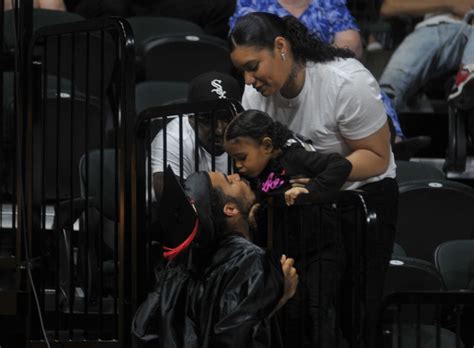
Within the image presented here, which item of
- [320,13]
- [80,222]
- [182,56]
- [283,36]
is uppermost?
[283,36]

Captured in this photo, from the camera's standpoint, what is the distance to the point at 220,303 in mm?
3857

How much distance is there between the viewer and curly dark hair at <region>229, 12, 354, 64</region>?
4586 mm

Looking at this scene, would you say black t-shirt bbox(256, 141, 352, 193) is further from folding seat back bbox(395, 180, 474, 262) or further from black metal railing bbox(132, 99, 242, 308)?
folding seat back bbox(395, 180, 474, 262)

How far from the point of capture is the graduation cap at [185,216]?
3.89 metres

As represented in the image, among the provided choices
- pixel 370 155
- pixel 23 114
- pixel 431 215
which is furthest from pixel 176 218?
pixel 431 215

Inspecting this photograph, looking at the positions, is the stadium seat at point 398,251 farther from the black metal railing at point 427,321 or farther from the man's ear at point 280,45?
the man's ear at point 280,45

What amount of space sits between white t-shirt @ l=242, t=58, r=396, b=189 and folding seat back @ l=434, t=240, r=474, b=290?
704 millimetres

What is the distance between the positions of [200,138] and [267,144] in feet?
1.98

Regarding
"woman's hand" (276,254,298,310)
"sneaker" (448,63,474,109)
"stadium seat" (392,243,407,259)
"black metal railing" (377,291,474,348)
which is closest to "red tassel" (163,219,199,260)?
"woman's hand" (276,254,298,310)

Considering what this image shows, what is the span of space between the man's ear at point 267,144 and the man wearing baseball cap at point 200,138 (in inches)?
14.5

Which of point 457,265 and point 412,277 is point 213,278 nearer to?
point 412,277

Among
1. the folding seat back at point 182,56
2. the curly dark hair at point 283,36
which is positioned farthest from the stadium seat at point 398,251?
the folding seat back at point 182,56

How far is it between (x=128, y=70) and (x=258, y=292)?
126 centimetres

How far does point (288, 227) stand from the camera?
4.36m
